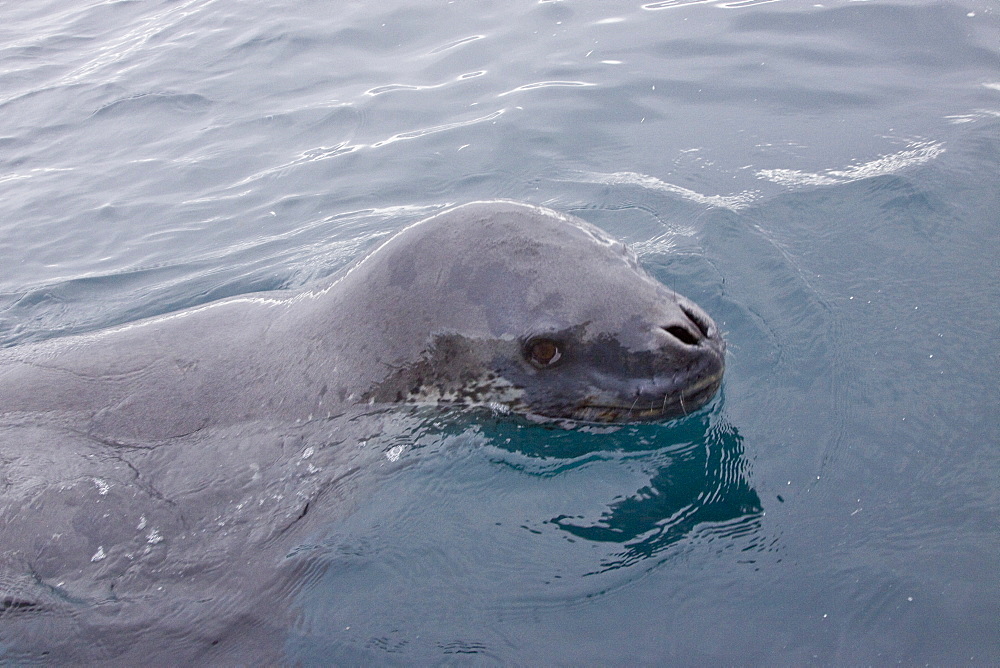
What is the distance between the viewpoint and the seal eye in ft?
14.1

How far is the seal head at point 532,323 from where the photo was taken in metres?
4.19

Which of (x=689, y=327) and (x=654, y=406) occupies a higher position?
(x=689, y=327)

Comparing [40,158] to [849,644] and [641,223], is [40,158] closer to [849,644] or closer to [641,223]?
[641,223]

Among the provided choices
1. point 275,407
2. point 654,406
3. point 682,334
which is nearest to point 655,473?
point 654,406

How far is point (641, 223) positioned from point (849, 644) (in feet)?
13.7

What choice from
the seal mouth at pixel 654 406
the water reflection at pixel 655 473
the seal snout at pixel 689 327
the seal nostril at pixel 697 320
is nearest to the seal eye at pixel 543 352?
the seal mouth at pixel 654 406

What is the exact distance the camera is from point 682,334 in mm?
4164

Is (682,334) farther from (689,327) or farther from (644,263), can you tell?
(644,263)

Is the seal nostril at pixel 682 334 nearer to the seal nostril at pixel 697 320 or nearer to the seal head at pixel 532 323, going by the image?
the seal head at pixel 532 323

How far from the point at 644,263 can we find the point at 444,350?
248 cm

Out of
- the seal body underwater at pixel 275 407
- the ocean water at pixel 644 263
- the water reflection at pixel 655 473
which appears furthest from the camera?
the water reflection at pixel 655 473

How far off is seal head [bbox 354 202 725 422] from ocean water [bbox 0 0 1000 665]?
0.32 metres

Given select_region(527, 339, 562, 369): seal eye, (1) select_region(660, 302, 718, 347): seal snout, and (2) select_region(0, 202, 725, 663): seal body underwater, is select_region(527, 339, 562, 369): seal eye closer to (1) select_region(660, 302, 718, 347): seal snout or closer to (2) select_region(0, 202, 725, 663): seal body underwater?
(2) select_region(0, 202, 725, 663): seal body underwater

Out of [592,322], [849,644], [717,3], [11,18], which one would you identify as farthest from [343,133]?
[11,18]
